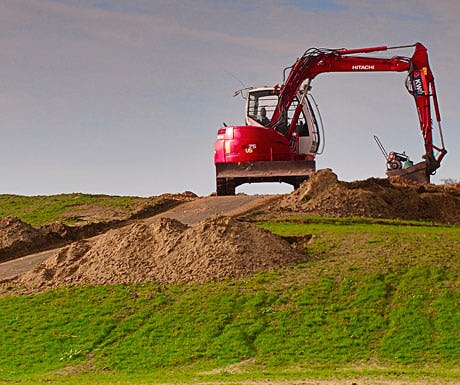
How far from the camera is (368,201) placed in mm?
33281

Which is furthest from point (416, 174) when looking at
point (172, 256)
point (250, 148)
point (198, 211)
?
point (172, 256)

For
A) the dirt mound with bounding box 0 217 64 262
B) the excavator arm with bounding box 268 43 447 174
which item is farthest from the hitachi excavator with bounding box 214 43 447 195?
the dirt mound with bounding box 0 217 64 262

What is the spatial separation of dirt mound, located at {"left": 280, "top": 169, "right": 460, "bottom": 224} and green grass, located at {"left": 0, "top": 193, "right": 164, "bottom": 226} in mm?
8182

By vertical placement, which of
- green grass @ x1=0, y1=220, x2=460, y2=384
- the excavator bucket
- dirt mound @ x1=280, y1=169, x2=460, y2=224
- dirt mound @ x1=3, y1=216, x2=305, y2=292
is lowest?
green grass @ x1=0, y1=220, x2=460, y2=384

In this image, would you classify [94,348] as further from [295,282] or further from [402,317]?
[402,317]

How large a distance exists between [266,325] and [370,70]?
872 inches

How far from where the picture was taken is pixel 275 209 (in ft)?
110

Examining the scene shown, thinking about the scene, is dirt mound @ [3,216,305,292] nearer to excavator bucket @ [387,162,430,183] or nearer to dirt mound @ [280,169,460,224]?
dirt mound @ [280,169,460,224]

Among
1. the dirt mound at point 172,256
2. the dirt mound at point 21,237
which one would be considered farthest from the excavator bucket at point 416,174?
the dirt mound at point 172,256

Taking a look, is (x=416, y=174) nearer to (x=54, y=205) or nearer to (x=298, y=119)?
(x=298, y=119)

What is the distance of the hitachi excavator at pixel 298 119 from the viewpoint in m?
39.2

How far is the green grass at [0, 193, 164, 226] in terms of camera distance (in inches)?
1515

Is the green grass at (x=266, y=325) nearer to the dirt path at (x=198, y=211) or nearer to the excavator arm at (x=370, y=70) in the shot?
the dirt path at (x=198, y=211)

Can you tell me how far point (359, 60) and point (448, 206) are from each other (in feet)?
27.5
